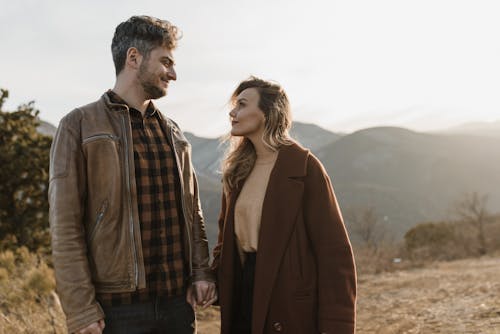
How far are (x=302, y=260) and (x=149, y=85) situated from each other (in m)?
1.16

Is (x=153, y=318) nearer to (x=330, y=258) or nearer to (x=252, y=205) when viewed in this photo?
(x=252, y=205)

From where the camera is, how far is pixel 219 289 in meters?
2.54

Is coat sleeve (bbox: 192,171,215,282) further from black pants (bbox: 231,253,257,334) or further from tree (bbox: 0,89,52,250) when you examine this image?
tree (bbox: 0,89,52,250)

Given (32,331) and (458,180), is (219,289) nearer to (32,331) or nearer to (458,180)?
(32,331)

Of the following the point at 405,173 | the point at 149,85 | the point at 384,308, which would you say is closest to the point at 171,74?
the point at 149,85

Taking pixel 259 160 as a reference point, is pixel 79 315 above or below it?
below

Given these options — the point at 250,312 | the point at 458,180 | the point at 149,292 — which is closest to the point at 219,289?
the point at 250,312

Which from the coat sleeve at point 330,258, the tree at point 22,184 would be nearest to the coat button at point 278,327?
the coat sleeve at point 330,258

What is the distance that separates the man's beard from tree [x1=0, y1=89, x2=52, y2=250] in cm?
1210

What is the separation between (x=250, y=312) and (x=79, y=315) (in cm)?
93

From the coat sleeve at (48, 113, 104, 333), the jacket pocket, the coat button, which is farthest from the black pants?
the jacket pocket

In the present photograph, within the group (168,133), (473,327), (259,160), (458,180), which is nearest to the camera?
(168,133)

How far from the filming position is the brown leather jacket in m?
1.94

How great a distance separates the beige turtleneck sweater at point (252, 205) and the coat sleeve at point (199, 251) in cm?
19
